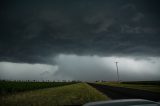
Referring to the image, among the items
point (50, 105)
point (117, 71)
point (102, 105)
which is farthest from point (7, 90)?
point (117, 71)

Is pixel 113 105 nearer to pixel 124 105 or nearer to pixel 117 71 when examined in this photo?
pixel 124 105

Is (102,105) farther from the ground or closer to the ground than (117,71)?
closer to the ground

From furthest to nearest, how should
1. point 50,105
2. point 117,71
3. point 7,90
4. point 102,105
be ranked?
1. point 117,71
2. point 7,90
3. point 50,105
4. point 102,105

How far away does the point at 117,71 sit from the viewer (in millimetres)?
112625

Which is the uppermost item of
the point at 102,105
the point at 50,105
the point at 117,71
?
the point at 117,71

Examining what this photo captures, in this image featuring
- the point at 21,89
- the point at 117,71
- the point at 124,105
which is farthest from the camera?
the point at 117,71

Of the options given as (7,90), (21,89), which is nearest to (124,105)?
(7,90)

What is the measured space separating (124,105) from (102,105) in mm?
462

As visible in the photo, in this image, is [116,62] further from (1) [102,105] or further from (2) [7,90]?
(1) [102,105]

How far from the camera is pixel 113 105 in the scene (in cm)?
366

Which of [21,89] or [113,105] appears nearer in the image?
[113,105]

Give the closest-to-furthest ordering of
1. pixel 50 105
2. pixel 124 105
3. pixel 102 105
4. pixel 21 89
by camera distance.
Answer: pixel 124 105 < pixel 102 105 < pixel 50 105 < pixel 21 89

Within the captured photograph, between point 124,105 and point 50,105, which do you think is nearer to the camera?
point 124,105

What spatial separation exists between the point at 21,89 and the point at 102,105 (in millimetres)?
54786
